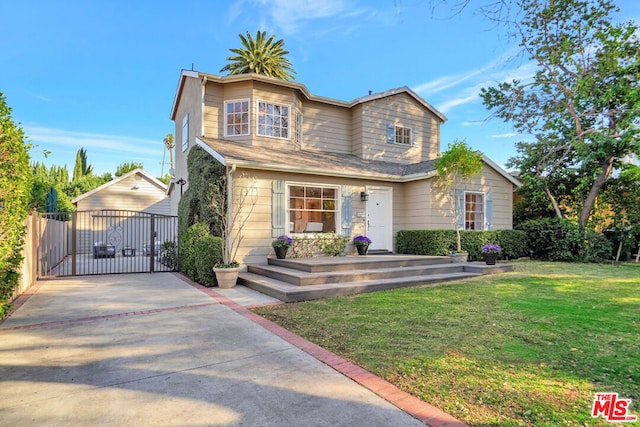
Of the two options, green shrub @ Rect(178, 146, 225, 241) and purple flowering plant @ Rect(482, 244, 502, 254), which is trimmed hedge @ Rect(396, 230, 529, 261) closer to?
purple flowering plant @ Rect(482, 244, 502, 254)

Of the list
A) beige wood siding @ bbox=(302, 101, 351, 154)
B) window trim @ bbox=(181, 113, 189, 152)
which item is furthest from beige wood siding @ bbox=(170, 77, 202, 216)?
beige wood siding @ bbox=(302, 101, 351, 154)

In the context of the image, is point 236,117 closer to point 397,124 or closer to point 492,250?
point 397,124

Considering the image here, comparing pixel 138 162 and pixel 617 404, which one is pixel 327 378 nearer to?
pixel 617 404

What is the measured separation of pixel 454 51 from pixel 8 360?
6.66 metres

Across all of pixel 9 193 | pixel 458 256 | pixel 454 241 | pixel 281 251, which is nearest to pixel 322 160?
pixel 281 251

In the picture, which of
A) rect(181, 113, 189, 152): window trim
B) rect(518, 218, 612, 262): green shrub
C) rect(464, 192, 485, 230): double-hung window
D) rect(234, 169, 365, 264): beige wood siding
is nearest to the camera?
rect(234, 169, 365, 264): beige wood siding

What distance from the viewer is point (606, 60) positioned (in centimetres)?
1262

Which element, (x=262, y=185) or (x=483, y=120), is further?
(x=483, y=120)

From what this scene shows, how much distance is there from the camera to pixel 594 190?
13281 millimetres

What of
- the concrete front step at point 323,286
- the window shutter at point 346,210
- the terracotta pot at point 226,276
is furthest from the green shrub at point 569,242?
the terracotta pot at point 226,276

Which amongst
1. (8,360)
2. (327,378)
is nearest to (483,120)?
(327,378)

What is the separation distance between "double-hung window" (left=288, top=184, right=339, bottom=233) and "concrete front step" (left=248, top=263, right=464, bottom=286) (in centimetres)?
180

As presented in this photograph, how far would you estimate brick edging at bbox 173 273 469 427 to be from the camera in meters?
2.37

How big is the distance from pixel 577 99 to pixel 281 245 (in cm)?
1349
